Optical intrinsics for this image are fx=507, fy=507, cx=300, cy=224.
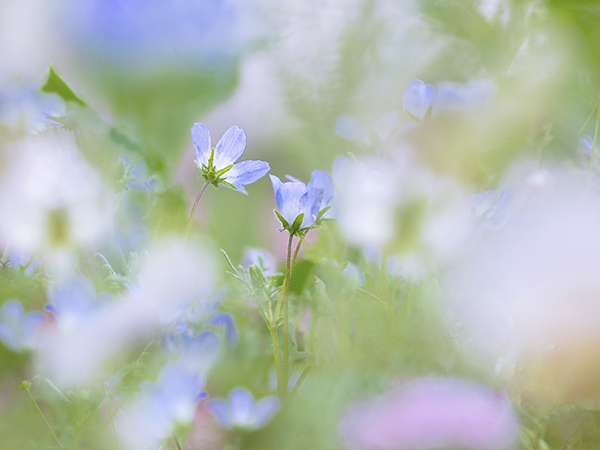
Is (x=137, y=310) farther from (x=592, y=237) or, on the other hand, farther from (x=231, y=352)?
(x=592, y=237)

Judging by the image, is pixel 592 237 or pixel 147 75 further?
pixel 147 75

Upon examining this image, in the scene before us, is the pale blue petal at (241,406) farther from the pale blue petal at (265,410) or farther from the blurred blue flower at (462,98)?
the blurred blue flower at (462,98)

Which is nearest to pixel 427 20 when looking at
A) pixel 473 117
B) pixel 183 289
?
pixel 473 117

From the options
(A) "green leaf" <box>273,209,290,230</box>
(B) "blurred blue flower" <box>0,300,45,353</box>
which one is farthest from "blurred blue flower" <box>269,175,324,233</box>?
(B) "blurred blue flower" <box>0,300,45,353</box>

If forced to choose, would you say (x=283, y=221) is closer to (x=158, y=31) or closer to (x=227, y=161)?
(x=227, y=161)

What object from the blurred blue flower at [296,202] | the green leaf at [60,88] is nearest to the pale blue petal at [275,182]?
the blurred blue flower at [296,202]

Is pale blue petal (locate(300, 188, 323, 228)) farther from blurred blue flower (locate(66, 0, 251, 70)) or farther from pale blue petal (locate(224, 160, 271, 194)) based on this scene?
blurred blue flower (locate(66, 0, 251, 70))

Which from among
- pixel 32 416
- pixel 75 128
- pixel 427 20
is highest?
pixel 427 20

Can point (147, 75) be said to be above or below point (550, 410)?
above
